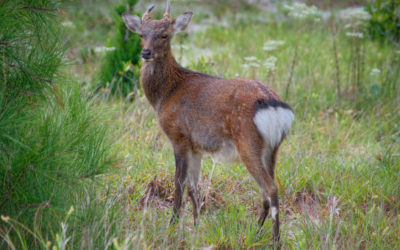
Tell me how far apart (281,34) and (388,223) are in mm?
6007

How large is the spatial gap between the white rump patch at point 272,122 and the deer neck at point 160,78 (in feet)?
3.41

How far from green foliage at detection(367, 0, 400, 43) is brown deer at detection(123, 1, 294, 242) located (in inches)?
182

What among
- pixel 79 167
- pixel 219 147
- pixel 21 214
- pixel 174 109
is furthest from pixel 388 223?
pixel 21 214

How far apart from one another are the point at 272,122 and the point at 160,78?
1.26m

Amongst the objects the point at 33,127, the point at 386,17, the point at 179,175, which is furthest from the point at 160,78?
the point at 386,17

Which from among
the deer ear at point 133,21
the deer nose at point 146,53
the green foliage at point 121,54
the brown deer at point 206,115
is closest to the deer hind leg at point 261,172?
the brown deer at point 206,115

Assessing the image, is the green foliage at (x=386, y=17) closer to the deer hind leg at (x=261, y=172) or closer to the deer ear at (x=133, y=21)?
the deer ear at (x=133, y=21)

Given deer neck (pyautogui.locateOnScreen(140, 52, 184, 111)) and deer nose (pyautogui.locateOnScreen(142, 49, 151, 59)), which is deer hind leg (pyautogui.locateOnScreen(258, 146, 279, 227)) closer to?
deer neck (pyautogui.locateOnScreen(140, 52, 184, 111))

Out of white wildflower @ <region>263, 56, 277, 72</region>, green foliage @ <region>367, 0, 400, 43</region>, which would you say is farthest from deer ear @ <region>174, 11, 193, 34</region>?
green foliage @ <region>367, 0, 400, 43</region>

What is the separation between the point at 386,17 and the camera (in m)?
7.92

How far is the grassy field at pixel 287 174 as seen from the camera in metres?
3.27

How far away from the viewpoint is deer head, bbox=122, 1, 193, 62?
415 cm

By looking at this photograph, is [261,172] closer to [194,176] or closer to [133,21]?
[194,176]

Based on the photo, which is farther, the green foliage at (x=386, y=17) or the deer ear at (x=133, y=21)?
the green foliage at (x=386, y=17)
